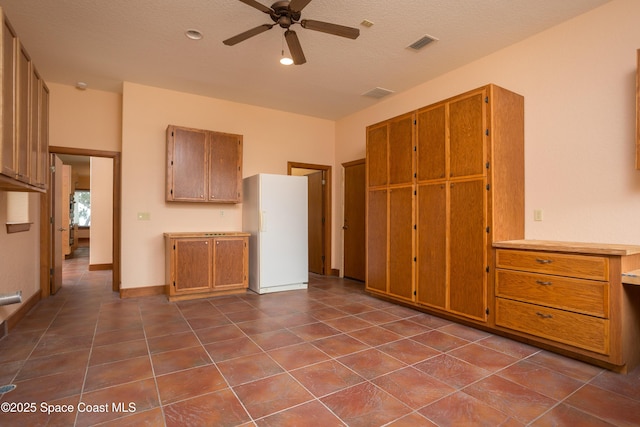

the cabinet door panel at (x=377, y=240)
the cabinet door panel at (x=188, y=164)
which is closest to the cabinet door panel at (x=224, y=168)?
the cabinet door panel at (x=188, y=164)

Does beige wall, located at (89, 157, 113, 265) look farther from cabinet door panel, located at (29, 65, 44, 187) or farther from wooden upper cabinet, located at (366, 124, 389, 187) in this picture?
wooden upper cabinet, located at (366, 124, 389, 187)

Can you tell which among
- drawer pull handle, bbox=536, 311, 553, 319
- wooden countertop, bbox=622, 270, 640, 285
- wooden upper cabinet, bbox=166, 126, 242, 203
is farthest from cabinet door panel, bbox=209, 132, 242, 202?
wooden countertop, bbox=622, 270, 640, 285

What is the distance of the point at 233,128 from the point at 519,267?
14.8ft

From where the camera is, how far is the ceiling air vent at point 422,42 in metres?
3.44

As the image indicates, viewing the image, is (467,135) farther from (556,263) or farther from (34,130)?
(34,130)

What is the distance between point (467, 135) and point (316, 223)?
12.4ft

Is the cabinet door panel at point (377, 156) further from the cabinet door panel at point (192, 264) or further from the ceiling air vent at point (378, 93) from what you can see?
the cabinet door panel at point (192, 264)

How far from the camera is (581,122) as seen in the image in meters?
3.04

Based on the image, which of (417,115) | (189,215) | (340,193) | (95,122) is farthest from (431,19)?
(95,122)

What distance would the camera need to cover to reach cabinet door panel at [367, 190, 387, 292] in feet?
14.4

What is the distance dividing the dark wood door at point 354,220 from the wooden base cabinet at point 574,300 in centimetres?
282

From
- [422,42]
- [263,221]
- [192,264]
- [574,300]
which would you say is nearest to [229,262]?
[192,264]

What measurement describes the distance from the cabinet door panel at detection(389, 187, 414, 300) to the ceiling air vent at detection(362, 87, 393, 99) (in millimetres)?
1679

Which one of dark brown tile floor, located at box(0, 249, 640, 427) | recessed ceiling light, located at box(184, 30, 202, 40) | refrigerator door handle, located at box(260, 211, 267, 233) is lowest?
dark brown tile floor, located at box(0, 249, 640, 427)
